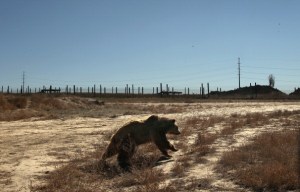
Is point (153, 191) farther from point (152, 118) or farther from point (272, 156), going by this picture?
point (152, 118)

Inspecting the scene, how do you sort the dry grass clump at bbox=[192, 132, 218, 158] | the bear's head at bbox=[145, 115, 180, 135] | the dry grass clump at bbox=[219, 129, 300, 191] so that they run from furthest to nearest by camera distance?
the bear's head at bbox=[145, 115, 180, 135]
the dry grass clump at bbox=[192, 132, 218, 158]
the dry grass clump at bbox=[219, 129, 300, 191]

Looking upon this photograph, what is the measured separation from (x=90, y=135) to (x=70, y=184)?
32.9 feet

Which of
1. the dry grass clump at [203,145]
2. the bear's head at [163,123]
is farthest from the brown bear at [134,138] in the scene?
the dry grass clump at [203,145]

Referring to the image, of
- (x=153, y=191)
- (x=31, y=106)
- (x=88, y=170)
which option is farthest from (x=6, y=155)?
(x=31, y=106)

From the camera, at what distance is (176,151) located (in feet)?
49.8

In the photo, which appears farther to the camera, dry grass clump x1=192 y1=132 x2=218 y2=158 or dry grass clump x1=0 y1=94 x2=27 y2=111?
dry grass clump x1=0 y1=94 x2=27 y2=111

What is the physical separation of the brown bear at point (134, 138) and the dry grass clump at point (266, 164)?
2.26 m

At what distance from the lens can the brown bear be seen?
1341 centimetres

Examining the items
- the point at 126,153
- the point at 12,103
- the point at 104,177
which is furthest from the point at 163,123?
the point at 12,103

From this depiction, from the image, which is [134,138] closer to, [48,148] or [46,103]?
[48,148]

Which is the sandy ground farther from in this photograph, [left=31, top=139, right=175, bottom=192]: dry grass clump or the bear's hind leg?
the bear's hind leg

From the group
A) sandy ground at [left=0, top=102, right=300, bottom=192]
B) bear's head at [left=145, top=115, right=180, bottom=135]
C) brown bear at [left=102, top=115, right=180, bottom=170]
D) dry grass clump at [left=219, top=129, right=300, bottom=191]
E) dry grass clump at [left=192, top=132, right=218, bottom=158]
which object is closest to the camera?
dry grass clump at [left=219, top=129, right=300, bottom=191]

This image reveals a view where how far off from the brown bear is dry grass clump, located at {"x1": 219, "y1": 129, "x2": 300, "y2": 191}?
7.41ft

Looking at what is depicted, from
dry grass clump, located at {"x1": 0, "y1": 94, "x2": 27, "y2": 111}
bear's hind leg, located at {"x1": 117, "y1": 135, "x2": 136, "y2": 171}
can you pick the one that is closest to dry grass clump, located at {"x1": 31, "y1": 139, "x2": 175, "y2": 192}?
bear's hind leg, located at {"x1": 117, "y1": 135, "x2": 136, "y2": 171}
